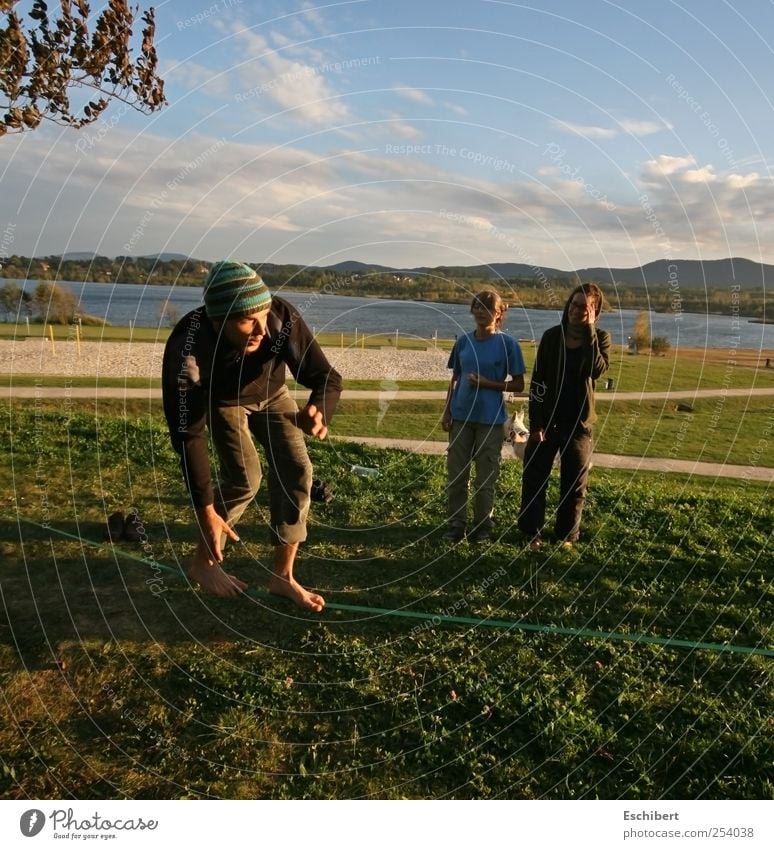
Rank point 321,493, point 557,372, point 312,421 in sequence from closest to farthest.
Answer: point 312,421 → point 557,372 → point 321,493

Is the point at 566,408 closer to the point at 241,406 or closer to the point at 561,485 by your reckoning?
the point at 561,485

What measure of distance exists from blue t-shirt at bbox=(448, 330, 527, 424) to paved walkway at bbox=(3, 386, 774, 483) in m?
4.39

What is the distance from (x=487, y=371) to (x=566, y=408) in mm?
793

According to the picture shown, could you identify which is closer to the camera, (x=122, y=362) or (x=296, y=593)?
(x=296, y=593)

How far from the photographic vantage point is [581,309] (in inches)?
219

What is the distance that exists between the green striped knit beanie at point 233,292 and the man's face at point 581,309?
114 inches

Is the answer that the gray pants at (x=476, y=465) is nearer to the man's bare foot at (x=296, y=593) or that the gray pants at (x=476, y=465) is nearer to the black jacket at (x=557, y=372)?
the black jacket at (x=557, y=372)

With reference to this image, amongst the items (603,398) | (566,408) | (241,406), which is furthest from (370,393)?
(241,406)

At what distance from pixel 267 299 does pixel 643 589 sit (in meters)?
3.84

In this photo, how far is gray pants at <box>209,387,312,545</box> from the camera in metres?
4.57

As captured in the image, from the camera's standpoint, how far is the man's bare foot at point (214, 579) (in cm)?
473

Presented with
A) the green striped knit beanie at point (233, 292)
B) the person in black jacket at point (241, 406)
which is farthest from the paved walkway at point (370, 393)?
the green striped knit beanie at point (233, 292)

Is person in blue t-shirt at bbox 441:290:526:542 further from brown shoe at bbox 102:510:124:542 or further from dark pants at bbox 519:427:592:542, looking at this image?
brown shoe at bbox 102:510:124:542
